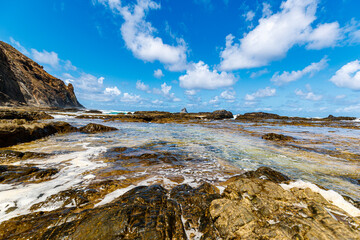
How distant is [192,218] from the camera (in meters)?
3.35

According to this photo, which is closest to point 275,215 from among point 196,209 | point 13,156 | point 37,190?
point 196,209

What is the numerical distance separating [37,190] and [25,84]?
264ft

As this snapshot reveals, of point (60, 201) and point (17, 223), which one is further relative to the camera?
point (60, 201)

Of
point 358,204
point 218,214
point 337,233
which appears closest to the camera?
A: point 337,233

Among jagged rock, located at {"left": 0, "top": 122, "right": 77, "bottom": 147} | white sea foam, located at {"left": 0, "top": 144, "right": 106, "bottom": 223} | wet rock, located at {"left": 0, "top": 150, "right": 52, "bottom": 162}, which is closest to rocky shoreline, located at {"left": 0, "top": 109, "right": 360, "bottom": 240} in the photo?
white sea foam, located at {"left": 0, "top": 144, "right": 106, "bottom": 223}

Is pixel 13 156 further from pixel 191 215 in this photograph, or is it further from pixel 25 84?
pixel 25 84

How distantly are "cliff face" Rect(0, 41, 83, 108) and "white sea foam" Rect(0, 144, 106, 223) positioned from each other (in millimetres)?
57124

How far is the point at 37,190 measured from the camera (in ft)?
15.0

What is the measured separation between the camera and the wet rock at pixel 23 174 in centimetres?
506

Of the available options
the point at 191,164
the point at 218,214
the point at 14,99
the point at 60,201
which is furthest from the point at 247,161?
the point at 14,99

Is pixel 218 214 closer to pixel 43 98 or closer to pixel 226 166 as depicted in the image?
pixel 226 166

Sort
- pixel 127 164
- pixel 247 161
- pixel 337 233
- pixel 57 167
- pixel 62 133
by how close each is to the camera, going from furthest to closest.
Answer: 1. pixel 62 133
2. pixel 247 161
3. pixel 127 164
4. pixel 57 167
5. pixel 337 233

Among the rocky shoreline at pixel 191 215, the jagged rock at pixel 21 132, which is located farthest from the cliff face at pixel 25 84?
the rocky shoreline at pixel 191 215

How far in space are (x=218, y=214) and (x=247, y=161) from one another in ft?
20.1
